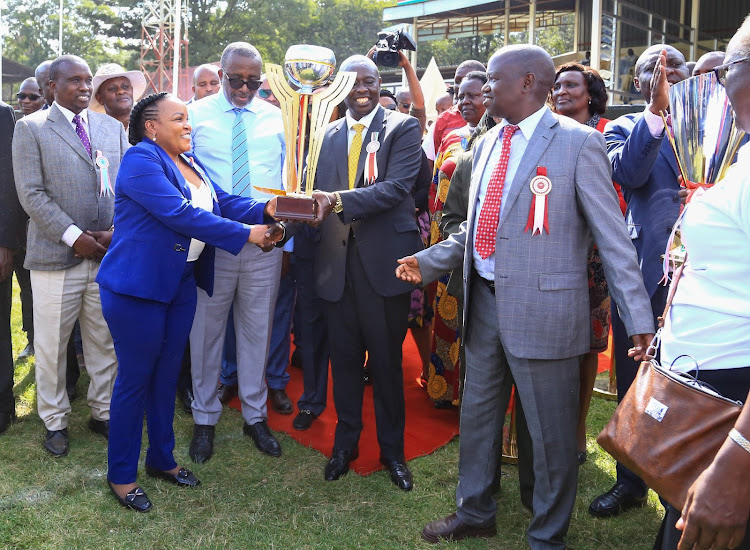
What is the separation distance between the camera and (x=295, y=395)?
17.2 feet

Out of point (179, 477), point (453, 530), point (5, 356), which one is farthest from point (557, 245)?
point (5, 356)

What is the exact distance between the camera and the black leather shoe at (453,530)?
10.7 feet

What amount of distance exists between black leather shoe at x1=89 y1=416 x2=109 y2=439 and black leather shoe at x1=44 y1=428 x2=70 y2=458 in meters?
0.20

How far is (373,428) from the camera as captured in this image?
4578 mm

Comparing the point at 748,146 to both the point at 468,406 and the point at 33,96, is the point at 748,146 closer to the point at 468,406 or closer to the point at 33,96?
the point at 468,406

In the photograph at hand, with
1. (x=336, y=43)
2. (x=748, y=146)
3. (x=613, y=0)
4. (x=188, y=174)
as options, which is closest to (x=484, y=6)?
(x=613, y=0)

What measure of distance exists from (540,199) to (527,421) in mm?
941

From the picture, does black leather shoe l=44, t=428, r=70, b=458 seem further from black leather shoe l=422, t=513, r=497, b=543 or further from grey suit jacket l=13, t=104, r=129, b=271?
black leather shoe l=422, t=513, r=497, b=543

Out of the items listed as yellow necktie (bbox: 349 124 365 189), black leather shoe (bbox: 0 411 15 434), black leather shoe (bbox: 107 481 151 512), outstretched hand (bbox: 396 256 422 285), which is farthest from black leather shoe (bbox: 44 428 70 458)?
outstretched hand (bbox: 396 256 422 285)

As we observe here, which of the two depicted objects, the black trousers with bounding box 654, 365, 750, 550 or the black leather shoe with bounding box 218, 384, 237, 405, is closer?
the black trousers with bounding box 654, 365, 750, 550

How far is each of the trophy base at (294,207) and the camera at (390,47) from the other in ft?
6.88

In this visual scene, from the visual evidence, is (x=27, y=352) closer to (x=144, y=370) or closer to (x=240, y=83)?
(x=144, y=370)

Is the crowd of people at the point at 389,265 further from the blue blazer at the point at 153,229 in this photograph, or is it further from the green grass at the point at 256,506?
the green grass at the point at 256,506

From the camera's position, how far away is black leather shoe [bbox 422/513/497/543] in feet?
10.7
